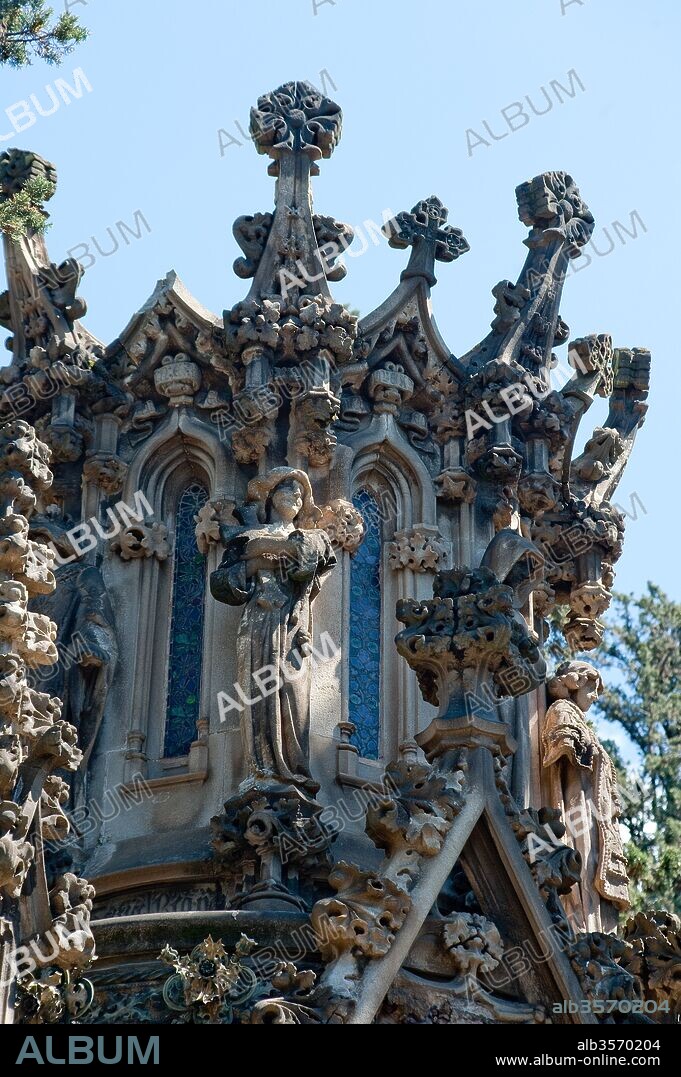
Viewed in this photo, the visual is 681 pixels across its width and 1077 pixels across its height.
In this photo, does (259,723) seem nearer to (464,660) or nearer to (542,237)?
(464,660)

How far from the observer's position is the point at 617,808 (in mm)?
20797

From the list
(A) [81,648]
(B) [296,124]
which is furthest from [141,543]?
(B) [296,124]

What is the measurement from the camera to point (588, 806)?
20.4 m

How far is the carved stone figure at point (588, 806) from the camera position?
2027 centimetres

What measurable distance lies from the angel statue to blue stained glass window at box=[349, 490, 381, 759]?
0.82 metres

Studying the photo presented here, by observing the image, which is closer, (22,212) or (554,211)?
(22,212)

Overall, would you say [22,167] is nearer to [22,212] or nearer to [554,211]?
[22,212]

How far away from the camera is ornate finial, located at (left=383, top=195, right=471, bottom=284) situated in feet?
71.3

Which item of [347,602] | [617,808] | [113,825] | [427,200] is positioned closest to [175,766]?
[113,825]

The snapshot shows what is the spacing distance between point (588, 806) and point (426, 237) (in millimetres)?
4889
